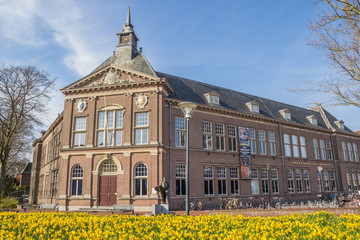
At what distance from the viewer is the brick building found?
22.3 m

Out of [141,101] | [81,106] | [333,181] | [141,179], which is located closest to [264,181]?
[333,181]

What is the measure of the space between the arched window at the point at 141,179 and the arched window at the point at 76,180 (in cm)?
476

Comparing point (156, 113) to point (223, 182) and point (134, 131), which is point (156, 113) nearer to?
point (134, 131)

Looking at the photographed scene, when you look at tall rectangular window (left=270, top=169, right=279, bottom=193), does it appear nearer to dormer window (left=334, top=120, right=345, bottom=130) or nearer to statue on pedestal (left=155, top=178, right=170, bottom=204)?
statue on pedestal (left=155, top=178, right=170, bottom=204)

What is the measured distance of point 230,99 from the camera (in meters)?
30.9

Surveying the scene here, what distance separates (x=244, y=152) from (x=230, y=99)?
6.24m

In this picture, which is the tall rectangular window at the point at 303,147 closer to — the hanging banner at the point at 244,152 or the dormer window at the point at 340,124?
the hanging banner at the point at 244,152

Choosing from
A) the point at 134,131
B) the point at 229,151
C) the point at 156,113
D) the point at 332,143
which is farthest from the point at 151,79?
the point at 332,143

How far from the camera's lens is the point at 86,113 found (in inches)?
953

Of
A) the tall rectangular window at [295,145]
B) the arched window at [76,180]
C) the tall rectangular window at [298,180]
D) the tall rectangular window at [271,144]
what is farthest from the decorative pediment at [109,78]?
the tall rectangular window at [298,180]

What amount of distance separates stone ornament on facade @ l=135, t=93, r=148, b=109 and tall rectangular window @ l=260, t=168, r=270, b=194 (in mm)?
14261

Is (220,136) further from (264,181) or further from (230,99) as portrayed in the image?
(264,181)

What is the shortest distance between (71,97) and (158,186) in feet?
36.7

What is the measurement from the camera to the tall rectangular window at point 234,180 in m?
26.7
